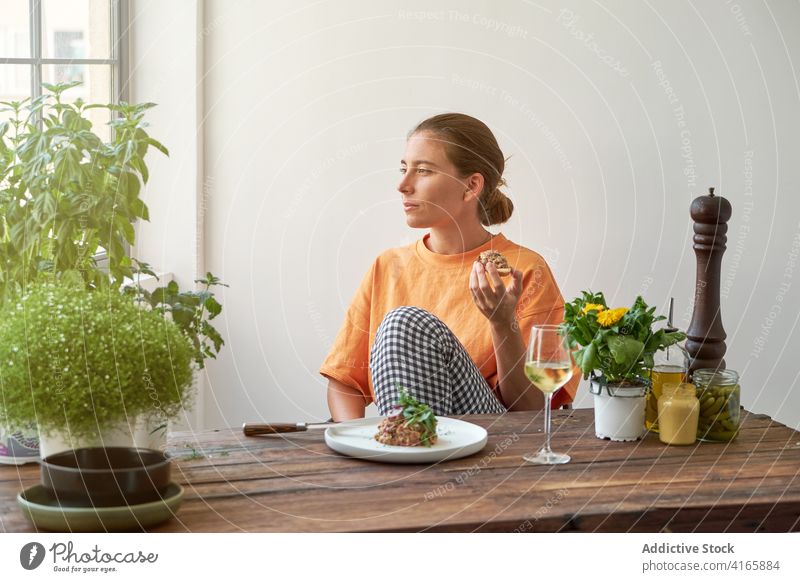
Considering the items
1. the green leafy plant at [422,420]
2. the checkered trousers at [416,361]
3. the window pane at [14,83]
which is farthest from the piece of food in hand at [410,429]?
the window pane at [14,83]

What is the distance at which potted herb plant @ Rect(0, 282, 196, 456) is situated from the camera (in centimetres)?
79

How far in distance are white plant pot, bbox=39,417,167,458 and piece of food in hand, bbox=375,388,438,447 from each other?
323 millimetres

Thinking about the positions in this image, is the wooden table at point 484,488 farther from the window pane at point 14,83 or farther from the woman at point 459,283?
the window pane at point 14,83

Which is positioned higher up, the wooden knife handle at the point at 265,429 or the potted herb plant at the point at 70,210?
the potted herb plant at the point at 70,210

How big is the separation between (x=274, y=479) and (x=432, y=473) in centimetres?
16

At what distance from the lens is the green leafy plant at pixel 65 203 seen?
1132 millimetres

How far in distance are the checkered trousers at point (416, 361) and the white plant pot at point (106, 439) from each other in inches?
21.1

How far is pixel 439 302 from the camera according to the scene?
1.79m

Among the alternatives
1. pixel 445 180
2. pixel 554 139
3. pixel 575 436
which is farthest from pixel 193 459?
pixel 554 139

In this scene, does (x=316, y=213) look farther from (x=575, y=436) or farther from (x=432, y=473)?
(x=432, y=473)

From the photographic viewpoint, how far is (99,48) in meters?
2.06

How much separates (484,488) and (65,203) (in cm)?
62

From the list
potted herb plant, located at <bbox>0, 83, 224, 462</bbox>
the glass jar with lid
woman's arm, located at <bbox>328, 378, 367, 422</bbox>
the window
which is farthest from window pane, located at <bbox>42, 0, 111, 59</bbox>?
the glass jar with lid

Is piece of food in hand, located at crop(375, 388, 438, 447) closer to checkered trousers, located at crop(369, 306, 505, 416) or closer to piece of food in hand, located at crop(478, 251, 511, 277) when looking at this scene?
checkered trousers, located at crop(369, 306, 505, 416)
